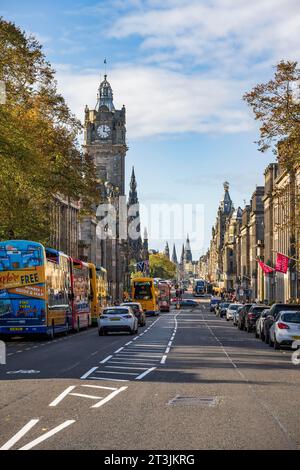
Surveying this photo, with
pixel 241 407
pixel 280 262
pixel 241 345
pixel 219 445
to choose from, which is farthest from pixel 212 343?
pixel 280 262

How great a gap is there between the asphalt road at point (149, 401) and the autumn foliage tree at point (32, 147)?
39.1 ft

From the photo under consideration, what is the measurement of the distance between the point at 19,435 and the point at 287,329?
21754 millimetres

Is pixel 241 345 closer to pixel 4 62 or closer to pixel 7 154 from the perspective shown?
pixel 7 154

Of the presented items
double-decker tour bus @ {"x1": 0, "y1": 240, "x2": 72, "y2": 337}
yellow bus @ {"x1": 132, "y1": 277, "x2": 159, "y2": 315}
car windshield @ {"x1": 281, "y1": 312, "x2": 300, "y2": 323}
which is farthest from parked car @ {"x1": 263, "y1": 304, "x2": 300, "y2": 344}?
yellow bus @ {"x1": 132, "y1": 277, "x2": 159, "y2": 315}

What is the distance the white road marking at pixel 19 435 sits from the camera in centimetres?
1064

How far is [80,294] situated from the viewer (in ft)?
170

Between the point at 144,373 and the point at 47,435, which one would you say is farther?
the point at 144,373

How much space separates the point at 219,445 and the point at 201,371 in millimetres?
11507

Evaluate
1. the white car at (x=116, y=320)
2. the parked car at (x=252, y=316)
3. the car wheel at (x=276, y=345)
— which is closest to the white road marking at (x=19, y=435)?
the car wheel at (x=276, y=345)

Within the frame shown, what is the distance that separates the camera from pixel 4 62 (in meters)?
39.0

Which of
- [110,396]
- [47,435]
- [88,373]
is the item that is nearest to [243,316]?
[88,373]

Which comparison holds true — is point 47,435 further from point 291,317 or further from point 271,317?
point 271,317

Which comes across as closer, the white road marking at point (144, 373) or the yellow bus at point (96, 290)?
the white road marking at point (144, 373)

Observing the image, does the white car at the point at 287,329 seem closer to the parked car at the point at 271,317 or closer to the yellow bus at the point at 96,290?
the parked car at the point at 271,317
